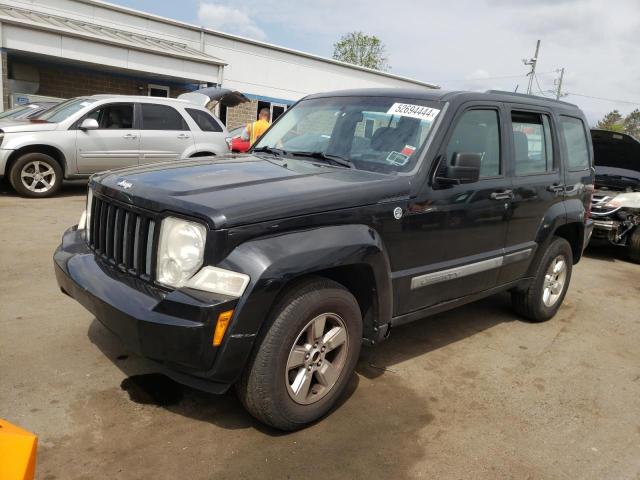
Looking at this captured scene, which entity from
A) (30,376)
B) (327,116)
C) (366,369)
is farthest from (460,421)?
(30,376)

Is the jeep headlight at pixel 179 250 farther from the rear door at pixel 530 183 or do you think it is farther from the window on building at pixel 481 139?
the rear door at pixel 530 183

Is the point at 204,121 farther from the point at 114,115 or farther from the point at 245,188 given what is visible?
the point at 245,188

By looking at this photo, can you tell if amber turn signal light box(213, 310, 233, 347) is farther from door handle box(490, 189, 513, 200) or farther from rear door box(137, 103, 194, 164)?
rear door box(137, 103, 194, 164)

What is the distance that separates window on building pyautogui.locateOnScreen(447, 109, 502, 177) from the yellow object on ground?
2.83 metres

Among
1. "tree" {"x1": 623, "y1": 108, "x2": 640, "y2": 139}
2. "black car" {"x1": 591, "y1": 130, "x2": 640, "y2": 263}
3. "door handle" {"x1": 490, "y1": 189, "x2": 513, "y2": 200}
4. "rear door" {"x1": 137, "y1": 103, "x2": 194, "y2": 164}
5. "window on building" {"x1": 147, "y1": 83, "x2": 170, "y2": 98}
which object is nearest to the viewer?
"door handle" {"x1": 490, "y1": 189, "x2": 513, "y2": 200}

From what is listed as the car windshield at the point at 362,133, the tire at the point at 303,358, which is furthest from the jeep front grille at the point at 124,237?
the car windshield at the point at 362,133

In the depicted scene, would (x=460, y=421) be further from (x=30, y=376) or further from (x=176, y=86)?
(x=176, y=86)

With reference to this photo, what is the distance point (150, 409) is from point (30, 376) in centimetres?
82

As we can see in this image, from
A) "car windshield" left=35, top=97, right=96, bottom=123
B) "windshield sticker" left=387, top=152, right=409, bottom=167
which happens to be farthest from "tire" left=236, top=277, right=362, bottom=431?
"car windshield" left=35, top=97, right=96, bottom=123

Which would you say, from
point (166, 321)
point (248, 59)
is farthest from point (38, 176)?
point (248, 59)

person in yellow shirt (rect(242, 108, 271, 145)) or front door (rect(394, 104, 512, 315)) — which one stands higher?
person in yellow shirt (rect(242, 108, 271, 145))

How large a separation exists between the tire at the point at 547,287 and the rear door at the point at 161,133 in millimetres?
6665

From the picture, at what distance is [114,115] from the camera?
9.22 metres

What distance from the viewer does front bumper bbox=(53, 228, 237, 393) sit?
2.36 metres
